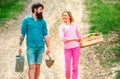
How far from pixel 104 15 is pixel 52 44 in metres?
4.89

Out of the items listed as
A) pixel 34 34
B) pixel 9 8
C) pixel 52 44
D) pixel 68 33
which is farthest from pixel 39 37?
pixel 9 8

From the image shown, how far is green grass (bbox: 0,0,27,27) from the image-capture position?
20.8 metres

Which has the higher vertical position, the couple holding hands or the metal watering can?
the couple holding hands

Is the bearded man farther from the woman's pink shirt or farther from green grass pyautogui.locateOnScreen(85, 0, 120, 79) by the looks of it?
green grass pyautogui.locateOnScreen(85, 0, 120, 79)

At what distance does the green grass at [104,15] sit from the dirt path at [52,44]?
1.53 feet

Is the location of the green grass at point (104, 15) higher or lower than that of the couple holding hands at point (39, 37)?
higher

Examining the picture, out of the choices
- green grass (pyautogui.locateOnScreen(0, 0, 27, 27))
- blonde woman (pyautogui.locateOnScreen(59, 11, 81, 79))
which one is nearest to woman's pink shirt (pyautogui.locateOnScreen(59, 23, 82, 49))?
blonde woman (pyautogui.locateOnScreen(59, 11, 81, 79))

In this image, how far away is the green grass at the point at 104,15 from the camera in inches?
677

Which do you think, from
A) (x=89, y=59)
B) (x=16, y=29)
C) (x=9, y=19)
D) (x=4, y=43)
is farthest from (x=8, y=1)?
(x=89, y=59)

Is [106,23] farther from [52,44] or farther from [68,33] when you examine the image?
[68,33]

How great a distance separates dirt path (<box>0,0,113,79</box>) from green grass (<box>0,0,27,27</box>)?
329mm

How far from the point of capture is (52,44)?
52.2 ft

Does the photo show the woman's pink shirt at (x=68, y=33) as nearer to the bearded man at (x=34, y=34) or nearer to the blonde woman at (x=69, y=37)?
the blonde woman at (x=69, y=37)

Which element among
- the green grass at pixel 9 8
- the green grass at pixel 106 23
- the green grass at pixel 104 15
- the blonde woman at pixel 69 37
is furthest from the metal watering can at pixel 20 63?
the green grass at pixel 9 8
